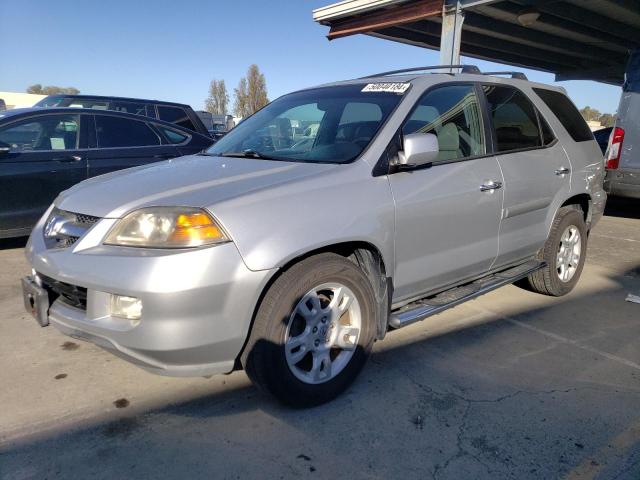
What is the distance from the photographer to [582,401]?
276 centimetres

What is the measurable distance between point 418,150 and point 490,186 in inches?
34.7

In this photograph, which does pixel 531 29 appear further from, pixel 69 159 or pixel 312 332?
pixel 312 332

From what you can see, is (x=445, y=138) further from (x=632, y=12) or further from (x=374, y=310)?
(x=632, y=12)

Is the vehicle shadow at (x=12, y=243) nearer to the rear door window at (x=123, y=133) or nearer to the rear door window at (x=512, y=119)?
the rear door window at (x=123, y=133)

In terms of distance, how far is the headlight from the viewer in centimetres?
218

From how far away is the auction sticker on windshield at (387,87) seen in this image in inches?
124

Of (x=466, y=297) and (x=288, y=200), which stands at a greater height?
(x=288, y=200)

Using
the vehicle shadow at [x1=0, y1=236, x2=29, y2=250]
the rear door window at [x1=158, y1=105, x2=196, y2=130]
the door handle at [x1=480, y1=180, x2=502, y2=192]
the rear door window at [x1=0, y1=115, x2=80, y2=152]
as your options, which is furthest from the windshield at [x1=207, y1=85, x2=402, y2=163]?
the rear door window at [x1=158, y1=105, x2=196, y2=130]

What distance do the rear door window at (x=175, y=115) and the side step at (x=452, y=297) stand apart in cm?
626

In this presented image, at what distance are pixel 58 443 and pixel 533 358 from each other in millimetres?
2806

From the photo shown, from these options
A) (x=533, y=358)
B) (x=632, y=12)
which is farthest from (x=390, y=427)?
(x=632, y=12)

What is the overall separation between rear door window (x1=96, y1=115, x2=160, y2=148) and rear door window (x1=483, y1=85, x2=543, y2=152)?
14.0 feet

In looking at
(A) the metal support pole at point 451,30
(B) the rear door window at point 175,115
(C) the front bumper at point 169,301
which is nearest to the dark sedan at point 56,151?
(B) the rear door window at point 175,115

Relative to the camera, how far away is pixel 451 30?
328 inches
